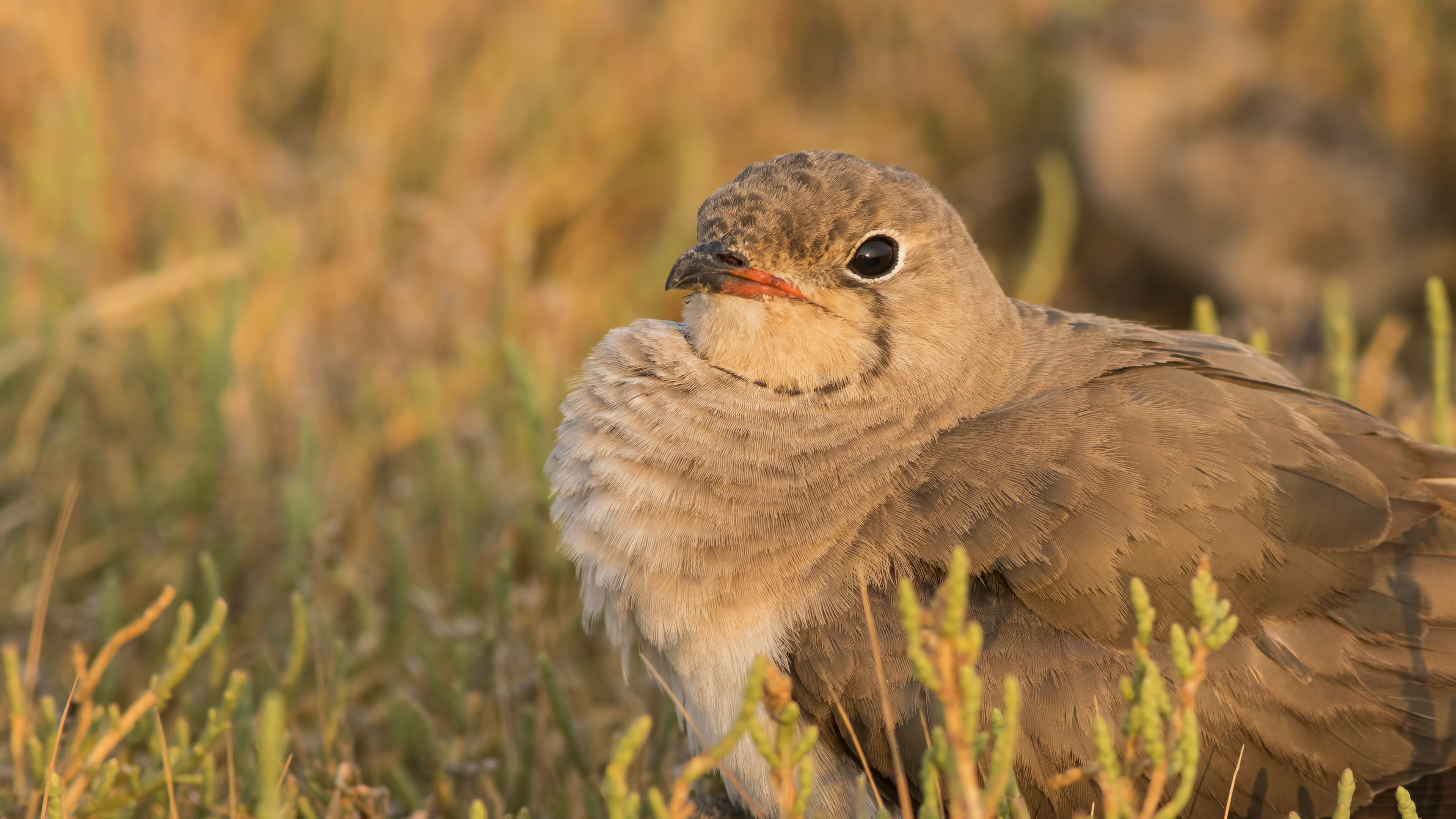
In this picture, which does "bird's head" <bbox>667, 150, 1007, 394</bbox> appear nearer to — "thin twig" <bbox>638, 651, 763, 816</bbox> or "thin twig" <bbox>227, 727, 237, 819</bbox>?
"thin twig" <bbox>638, 651, 763, 816</bbox>

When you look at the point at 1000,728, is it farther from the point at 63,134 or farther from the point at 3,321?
the point at 63,134

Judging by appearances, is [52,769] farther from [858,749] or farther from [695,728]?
[858,749]

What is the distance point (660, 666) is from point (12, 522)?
2.38 m

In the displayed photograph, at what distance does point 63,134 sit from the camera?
5.89 meters

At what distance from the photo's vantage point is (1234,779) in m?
2.91

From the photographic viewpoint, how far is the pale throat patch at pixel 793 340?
10.9ft

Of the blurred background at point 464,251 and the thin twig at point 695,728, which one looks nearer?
the thin twig at point 695,728

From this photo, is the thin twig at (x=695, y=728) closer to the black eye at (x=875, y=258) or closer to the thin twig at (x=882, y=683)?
the thin twig at (x=882, y=683)

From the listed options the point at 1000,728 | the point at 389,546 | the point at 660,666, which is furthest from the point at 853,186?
the point at 389,546

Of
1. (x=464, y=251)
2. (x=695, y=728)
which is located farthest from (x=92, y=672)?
(x=464, y=251)

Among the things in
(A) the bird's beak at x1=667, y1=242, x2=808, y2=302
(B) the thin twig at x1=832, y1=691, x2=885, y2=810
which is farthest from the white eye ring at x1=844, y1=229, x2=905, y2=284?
(B) the thin twig at x1=832, y1=691, x2=885, y2=810

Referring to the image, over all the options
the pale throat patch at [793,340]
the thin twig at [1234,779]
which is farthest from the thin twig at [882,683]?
the thin twig at [1234,779]

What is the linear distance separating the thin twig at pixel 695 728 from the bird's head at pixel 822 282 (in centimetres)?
71

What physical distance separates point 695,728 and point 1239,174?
523cm
